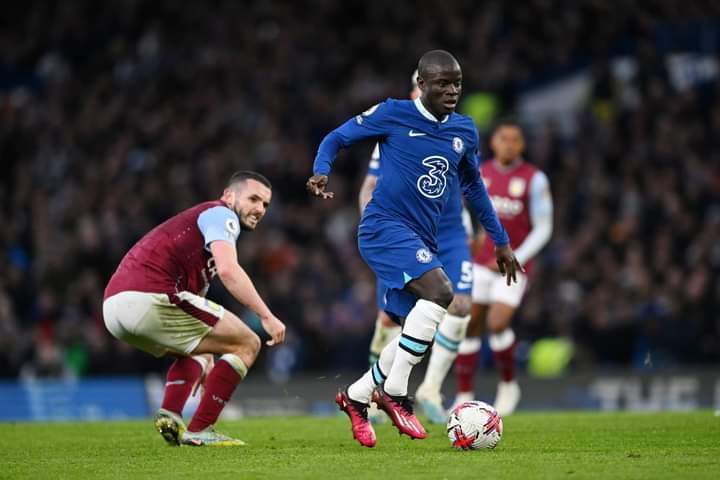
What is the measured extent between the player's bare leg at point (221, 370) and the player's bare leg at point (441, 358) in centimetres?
287

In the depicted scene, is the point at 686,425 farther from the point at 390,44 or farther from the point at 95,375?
the point at 390,44

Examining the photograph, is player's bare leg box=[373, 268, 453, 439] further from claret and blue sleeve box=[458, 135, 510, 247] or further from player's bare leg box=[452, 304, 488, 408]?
player's bare leg box=[452, 304, 488, 408]

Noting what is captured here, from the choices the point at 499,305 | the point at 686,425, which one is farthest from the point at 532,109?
the point at 686,425

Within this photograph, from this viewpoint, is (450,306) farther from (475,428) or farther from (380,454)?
(380,454)

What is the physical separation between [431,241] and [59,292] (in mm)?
11537

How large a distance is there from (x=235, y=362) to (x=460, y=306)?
295 centimetres

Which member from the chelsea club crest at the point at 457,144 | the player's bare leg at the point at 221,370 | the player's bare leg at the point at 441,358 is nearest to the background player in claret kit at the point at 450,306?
the player's bare leg at the point at 441,358

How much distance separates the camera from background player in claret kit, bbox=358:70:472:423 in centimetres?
1075

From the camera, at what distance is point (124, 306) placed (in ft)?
27.7

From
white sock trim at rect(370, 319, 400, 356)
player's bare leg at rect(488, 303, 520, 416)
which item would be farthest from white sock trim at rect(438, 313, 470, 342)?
player's bare leg at rect(488, 303, 520, 416)

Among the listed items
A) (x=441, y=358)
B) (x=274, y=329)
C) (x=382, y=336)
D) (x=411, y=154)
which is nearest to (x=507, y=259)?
(x=411, y=154)

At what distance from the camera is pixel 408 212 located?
853 cm

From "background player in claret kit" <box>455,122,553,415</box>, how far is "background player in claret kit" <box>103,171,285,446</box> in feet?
13.8

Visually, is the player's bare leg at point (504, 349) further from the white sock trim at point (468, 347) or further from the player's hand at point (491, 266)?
the player's hand at point (491, 266)
